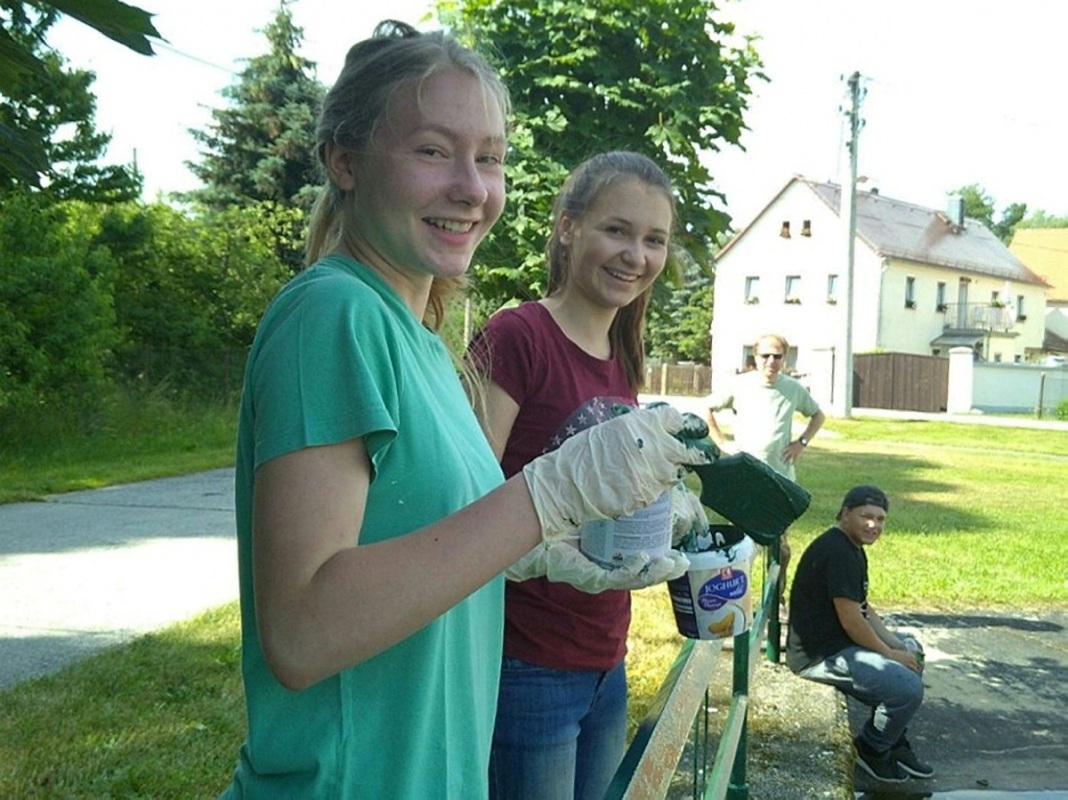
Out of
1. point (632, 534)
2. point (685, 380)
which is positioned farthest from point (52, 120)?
point (685, 380)

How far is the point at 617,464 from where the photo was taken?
1.41 m

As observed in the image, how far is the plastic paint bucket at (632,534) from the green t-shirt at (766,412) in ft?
18.1

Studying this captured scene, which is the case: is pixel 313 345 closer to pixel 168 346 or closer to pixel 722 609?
pixel 722 609

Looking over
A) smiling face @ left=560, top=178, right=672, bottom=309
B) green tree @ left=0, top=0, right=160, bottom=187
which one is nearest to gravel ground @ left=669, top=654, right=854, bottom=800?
smiling face @ left=560, top=178, right=672, bottom=309

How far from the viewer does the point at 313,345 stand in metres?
1.17

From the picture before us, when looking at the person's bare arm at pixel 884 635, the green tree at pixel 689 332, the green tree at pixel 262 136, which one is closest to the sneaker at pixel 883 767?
the person's bare arm at pixel 884 635

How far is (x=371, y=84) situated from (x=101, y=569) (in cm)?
628

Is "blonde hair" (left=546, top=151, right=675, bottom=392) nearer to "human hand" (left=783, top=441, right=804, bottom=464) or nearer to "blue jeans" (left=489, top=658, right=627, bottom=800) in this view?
"blue jeans" (left=489, top=658, right=627, bottom=800)

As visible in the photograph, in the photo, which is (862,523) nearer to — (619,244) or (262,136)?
(619,244)

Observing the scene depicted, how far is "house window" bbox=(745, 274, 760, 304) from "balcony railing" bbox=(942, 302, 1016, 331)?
298 inches

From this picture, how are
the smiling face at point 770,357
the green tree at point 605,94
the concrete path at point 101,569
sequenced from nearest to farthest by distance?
the concrete path at point 101,569 < the smiling face at point 770,357 < the green tree at point 605,94

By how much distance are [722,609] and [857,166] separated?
28.1m

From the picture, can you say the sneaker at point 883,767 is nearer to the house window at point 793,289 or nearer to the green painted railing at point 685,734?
the green painted railing at point 685,734

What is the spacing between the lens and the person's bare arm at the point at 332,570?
1099 millimetres
